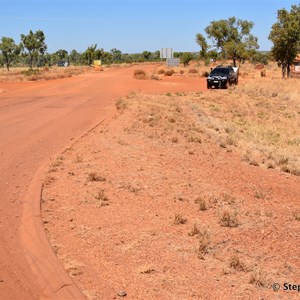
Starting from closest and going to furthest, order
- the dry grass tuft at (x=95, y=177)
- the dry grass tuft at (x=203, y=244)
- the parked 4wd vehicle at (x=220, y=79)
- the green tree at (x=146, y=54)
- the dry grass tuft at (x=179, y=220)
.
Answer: the dry grass tuft at (x=203, y=244) → the dry grass tuft at (x=179, y=220) → the dry grass tuft at (x=95, y=177) → the parked 4wd vehicle at (x=220, y=79) → the green tree at (x=146, y=54)

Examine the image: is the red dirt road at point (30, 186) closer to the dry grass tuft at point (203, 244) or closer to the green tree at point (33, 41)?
the dry grass tuft at point (203, 244)

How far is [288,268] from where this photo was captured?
635cm

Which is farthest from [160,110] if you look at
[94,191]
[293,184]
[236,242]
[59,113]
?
[236,242]

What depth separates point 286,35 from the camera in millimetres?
45844

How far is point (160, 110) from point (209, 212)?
1234 cm

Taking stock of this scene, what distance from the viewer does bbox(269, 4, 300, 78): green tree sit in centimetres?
4581

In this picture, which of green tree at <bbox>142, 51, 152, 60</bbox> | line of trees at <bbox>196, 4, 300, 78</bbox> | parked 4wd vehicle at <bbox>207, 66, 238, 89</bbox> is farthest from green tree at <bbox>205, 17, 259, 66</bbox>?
green tree at <bbox>142, 51, 152, 60</bbox>

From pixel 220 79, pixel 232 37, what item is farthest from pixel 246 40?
pixel 220 79

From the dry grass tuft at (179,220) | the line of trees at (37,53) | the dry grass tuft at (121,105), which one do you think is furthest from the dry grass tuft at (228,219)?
the line of trees at (37,53)

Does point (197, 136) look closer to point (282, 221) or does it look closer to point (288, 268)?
point (282, 221)

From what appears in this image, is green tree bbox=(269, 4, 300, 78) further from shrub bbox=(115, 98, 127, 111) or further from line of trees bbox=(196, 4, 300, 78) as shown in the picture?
shrub bbox=(115, 98, 127, 111)

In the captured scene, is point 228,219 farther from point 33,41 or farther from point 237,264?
point 33,41

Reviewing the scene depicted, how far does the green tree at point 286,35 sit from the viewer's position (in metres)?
45.8

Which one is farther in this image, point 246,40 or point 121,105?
point 246,40
